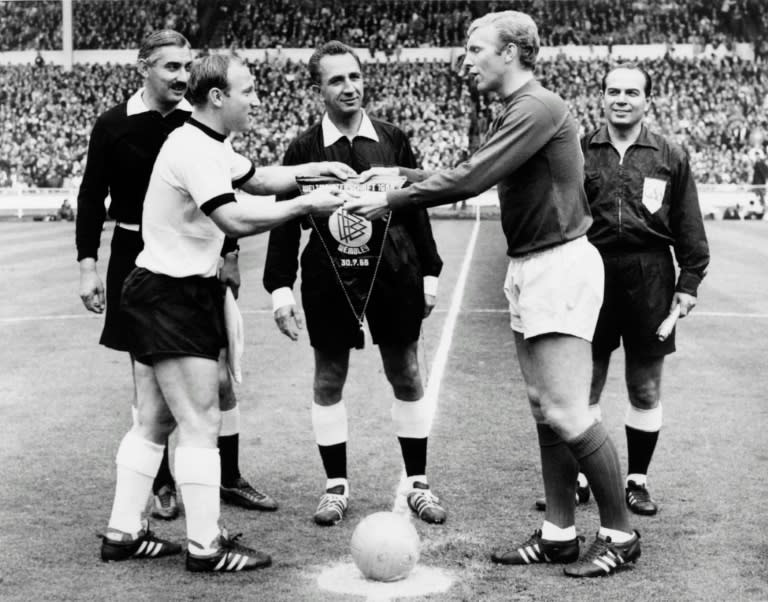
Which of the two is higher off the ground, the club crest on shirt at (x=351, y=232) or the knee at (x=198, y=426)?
the club crest on shirt at (x=351, y=232)

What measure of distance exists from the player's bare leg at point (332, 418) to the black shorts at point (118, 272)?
1064 millimetres

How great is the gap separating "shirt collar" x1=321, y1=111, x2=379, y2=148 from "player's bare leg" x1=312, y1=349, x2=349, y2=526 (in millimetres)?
1127

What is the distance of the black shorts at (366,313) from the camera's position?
19.3ft

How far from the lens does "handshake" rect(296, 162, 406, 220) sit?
5.11 meters

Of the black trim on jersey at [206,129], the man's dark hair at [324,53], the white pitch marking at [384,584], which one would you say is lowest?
the white pitch marking at [384,584]

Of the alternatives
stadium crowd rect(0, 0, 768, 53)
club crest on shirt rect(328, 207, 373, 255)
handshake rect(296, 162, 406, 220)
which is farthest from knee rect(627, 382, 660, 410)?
stadium crowd rect(0, 0, 768, 53)

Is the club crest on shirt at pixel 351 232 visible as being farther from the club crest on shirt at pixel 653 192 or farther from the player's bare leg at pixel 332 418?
the club crest on shirt at pixel 653 192

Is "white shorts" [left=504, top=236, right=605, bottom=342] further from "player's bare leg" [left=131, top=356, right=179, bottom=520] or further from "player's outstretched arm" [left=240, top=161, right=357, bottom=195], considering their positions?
"player's bare leg" [left=131, top=356, right=179, bottom=520]

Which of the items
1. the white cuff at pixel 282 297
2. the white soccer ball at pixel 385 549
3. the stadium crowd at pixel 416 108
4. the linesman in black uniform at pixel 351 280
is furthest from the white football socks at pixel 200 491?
the stadium crowd at pixel 416 108

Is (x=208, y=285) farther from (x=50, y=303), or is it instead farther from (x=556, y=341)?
(x=50, y=303)

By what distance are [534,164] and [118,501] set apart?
2.47 m

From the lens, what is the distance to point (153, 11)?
48.5 metres

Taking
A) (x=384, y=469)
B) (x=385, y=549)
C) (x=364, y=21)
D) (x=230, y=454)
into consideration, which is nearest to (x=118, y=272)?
(x=230, y=454)

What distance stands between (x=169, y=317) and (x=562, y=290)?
68.6 inches
